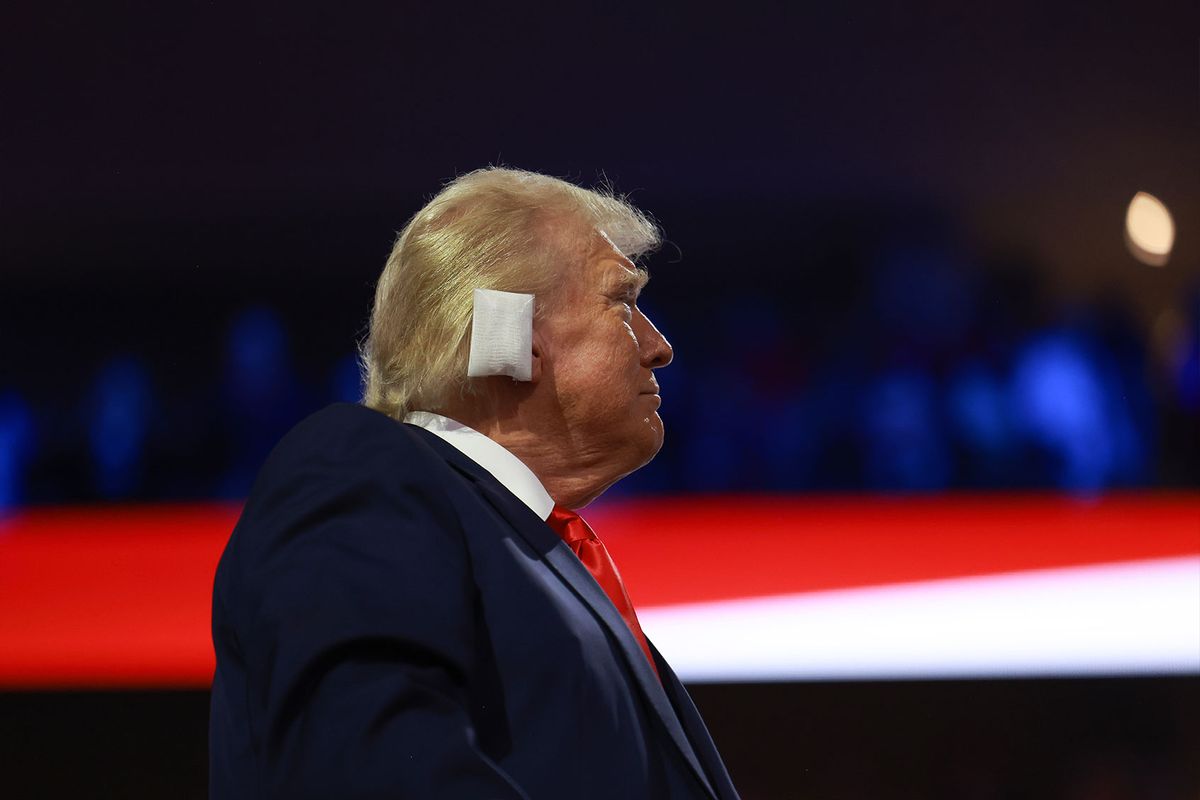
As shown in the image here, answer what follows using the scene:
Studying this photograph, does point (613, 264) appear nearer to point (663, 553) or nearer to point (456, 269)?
point (456, 269)

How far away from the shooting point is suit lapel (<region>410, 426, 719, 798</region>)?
3.43 feet

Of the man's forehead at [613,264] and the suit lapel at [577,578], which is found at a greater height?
the man's forehead at [613,264]

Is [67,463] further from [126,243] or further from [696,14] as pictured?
[696,14]

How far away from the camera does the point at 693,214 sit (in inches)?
114

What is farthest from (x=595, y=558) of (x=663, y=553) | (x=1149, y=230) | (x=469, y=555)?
(x=1149, y=230)

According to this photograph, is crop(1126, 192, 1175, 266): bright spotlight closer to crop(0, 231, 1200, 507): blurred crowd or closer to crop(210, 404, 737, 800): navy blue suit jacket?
crop(0, 231, 1200, 507): blurred crowd

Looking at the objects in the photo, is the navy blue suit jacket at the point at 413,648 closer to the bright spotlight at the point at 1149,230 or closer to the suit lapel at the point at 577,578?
the suit lapel at the point at 577,578

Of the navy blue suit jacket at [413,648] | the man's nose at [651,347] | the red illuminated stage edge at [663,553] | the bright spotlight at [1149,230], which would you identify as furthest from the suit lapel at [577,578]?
the bright spotlight at [1149,230]

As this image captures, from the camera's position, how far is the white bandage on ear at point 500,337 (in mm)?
1184

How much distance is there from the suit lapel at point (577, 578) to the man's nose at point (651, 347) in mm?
279

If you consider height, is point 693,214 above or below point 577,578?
above

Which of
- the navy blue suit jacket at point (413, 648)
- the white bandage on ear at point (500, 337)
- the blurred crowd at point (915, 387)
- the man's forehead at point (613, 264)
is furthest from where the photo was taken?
the blurred crowd at point (915, 387)

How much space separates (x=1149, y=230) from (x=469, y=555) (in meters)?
2.59

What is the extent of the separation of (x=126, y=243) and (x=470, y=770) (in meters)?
2.16
